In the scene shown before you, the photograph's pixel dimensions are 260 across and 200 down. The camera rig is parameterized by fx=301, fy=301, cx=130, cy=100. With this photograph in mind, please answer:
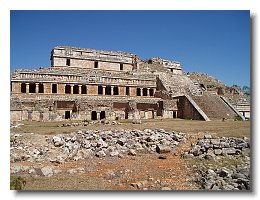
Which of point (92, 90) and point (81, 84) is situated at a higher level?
point (81, 84)

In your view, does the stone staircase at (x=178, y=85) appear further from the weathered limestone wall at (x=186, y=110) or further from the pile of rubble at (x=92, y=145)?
the pile of rubble at (x=92, y=145)

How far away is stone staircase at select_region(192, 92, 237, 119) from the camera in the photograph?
2033 centimetres

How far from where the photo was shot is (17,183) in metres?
7.96

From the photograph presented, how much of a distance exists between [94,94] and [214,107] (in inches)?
354

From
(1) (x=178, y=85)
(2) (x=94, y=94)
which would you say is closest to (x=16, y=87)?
(2) (x=94, y=94)

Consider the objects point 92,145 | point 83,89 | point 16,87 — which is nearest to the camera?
point 92,145

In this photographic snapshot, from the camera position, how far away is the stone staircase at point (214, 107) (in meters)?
20.3

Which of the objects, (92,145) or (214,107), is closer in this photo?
(92,145)

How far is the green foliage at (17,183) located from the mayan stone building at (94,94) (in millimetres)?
10539

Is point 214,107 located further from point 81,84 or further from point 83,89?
point 81,84

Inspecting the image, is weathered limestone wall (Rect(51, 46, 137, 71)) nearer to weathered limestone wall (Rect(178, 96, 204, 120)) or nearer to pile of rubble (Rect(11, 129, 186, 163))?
weathered limestone wall (Rect(178, 96, 204, 120))

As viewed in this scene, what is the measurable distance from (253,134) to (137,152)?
12.5 ft
